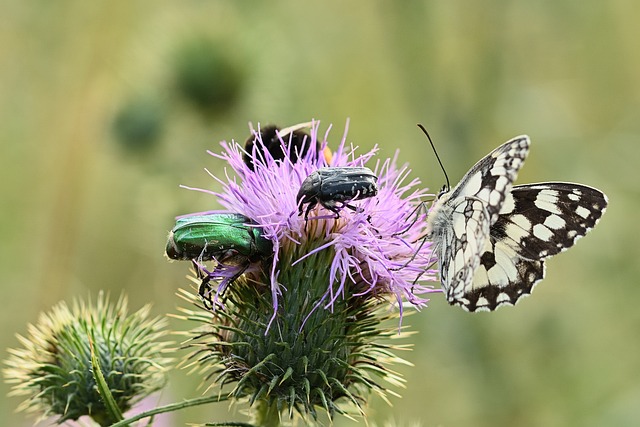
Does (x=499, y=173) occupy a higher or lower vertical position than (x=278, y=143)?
lower

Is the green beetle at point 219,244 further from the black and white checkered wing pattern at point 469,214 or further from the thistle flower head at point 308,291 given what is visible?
the black and white checkered wing pattern at point 469,214

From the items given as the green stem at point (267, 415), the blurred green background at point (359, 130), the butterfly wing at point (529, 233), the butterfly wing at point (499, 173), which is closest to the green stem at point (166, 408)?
the green stem at point (267, 415)

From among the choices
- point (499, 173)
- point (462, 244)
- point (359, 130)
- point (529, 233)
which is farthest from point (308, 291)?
point (359, 130)

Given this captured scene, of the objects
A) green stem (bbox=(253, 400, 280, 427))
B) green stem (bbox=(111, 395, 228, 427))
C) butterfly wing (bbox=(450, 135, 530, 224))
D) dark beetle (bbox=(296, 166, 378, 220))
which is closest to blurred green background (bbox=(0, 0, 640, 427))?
butterfly wing (bbox=(450, 135, 530, 224))

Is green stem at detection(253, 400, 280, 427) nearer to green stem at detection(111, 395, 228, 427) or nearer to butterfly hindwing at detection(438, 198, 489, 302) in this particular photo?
green stem at detection(111, 395, 228, 427)

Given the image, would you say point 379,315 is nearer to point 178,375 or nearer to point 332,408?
point 332,408

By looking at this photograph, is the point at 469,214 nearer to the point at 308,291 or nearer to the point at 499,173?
the point at 499,173
